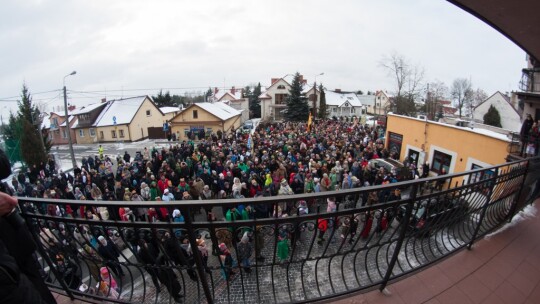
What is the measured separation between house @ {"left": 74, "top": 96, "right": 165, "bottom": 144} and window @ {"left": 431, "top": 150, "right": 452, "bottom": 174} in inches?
1367

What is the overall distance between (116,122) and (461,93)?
6627cm

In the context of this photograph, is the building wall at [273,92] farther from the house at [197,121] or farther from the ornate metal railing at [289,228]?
the ornate metal railing at [289,228]

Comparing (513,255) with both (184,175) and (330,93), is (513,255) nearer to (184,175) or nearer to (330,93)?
(184,175)

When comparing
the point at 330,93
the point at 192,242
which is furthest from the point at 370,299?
the point at 330,93

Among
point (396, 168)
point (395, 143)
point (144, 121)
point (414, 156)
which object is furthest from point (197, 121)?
point (396, 168)

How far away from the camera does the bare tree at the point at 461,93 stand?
5475 centimetres

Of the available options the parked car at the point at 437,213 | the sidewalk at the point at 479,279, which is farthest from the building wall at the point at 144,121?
the sidewalk at the point at 479,279

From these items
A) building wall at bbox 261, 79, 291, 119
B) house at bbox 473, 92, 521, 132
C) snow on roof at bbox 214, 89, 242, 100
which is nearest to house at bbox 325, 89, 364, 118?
building wall at bbox 261, 79, 291, 119

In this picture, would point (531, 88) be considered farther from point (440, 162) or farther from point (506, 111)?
point (506, 111)

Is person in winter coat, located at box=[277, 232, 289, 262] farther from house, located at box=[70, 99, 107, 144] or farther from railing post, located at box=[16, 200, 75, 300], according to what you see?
house, located at box=[70, 99, 107, 144]

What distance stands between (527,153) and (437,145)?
5.91 m

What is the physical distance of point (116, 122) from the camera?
3506 centimetres

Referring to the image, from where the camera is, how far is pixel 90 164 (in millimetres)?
16812

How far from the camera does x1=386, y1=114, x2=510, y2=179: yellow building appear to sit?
500 inches
